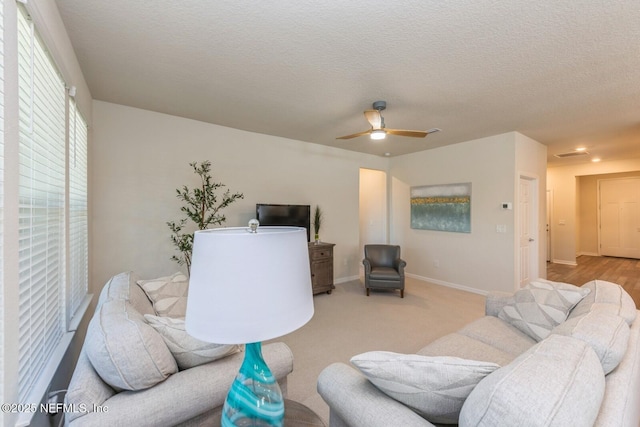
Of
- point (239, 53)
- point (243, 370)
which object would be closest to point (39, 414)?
point (243, 370)

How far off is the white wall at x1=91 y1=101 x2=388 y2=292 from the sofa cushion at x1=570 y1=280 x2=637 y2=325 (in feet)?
12.3

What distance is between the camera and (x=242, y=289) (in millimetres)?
Answer: 753

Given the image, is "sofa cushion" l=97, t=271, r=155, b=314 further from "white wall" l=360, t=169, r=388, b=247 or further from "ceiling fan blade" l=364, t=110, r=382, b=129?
"white wall" l=360, t=169, r=388, b=247

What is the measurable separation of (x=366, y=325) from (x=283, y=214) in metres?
2.00

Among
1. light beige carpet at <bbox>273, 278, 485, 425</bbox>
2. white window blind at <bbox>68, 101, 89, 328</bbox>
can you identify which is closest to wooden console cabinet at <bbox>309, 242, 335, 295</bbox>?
light beige carpet at <bbox>273, 278, 485, 425</bbox>

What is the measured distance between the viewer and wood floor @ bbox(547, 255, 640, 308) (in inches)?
206

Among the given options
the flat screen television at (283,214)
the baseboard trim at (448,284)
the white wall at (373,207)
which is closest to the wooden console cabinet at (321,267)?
the flat screen television at (283,214)

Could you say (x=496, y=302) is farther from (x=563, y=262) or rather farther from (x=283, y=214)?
(x=563, y=262)

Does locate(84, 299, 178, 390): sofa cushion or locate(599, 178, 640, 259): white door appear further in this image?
locate(599, 178, 640, 259): white door

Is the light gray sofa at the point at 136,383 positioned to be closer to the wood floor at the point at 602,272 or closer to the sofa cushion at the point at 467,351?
the sofa cushion at the point at 467,351

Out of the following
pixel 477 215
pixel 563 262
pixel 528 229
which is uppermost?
pixel 477 215

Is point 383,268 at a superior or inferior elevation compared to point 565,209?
inferior

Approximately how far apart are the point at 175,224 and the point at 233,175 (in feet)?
3.46

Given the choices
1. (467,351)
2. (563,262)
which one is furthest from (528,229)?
(467,351)
